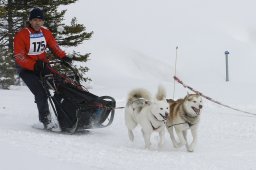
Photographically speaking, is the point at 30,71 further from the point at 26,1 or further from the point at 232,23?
the point at 232,23

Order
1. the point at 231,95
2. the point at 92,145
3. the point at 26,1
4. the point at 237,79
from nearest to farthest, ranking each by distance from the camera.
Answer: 1. the point at 92,145
2. the point at 231,95
3. the point at 26,1
4. the point at 237,79

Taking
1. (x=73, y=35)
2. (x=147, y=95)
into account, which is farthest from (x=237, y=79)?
(x=147, y=95)

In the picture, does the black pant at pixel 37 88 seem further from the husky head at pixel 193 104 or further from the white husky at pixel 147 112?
the husky head at pixel 193 104

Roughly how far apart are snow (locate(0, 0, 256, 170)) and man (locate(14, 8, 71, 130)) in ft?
1.47

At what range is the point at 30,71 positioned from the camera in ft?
24.0

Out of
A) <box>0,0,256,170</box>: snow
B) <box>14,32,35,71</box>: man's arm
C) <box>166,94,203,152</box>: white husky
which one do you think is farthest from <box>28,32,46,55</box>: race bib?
<box>166,94,203,152</box>: white husky

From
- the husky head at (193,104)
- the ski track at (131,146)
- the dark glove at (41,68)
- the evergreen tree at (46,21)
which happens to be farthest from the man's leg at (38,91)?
the evergreen tree at (46,21)

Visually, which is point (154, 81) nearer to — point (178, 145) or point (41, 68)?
point (41, 68)

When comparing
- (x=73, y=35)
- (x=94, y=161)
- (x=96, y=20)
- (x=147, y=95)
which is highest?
(x=96, y=20)

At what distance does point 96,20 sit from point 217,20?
5.71 meters

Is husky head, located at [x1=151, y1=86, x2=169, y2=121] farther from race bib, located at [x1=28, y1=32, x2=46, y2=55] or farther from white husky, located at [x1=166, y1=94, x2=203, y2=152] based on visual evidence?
race bib, located at [x1=28, y1=32, x2=46, y2=55]

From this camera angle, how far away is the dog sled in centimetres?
712

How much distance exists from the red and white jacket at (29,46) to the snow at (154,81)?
96 centimetres

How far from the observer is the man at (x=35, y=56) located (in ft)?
23.3
